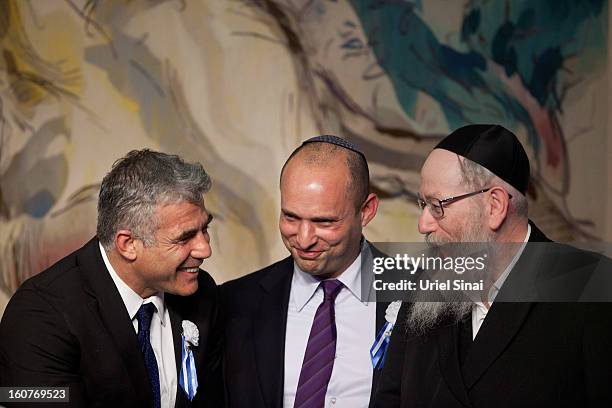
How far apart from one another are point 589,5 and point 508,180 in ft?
9.75

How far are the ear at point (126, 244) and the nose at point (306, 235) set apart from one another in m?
0.53

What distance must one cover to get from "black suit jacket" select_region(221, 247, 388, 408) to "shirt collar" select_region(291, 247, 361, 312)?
0.05 m

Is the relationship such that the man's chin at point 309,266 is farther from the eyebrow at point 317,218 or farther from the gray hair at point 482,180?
the gray hair at point 482,180

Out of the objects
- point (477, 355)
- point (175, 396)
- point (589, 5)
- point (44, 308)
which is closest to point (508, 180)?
point (477, 355)

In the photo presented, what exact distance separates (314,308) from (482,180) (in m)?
0.84

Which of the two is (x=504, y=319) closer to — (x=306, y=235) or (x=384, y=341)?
(x=384, y=341)

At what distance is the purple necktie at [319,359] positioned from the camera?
300 centimetres

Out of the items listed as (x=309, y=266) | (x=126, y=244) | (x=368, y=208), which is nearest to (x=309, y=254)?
(x=309, y=266)

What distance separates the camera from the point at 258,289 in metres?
3.26

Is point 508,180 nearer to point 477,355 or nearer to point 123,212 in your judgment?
point 477,355

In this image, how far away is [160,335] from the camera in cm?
304

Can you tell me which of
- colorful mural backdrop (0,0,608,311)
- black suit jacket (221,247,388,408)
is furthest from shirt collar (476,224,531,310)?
colorful mural backdrop (0,0,608,311)

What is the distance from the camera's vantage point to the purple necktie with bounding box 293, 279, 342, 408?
3.00 metres

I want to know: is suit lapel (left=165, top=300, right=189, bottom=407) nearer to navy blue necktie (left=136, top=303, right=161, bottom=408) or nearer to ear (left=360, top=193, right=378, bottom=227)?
navy blue necktie (left=136, top=303, right=161, bottom=408)
